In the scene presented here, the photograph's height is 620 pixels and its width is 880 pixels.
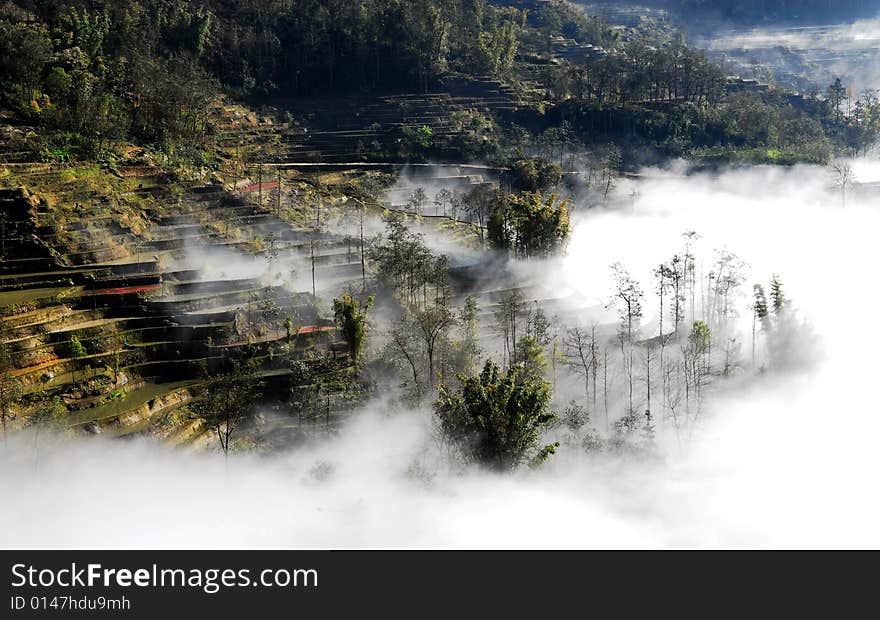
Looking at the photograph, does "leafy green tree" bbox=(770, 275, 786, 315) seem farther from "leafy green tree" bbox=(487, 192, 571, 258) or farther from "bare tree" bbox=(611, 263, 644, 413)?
"leafy green tree" bbox=(487, 192, 571, 258)

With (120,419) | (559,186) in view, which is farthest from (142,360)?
(559,186)

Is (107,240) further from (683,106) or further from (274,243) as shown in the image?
(683,106)

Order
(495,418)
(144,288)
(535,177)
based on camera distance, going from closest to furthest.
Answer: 1. (495,418)
2. (144,288)
3. (535,177)

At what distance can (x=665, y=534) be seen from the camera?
22469mm

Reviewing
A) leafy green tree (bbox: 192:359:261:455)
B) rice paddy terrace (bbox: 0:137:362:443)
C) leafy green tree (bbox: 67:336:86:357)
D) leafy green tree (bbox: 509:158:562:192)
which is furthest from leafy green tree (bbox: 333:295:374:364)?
leafy green tree (bbox: 509:158:562:192)

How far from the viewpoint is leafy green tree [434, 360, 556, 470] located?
23.0m

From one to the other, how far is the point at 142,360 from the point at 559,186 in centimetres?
2811

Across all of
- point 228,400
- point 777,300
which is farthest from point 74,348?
point 777,300

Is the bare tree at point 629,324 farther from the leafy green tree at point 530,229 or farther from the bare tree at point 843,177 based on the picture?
the bare tree at point 843,177

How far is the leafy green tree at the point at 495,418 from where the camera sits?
23031 millimetres

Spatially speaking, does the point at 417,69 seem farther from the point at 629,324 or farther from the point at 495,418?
the point at 495,418

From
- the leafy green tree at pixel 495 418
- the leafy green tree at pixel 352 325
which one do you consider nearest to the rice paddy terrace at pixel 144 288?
the leafy green tree at pixel 352 325

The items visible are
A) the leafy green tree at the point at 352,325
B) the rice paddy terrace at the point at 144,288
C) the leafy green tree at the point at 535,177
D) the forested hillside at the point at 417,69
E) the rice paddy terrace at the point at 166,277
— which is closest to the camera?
the rice paddy terrace at the point at 144,288

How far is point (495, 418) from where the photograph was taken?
75.4 ft
